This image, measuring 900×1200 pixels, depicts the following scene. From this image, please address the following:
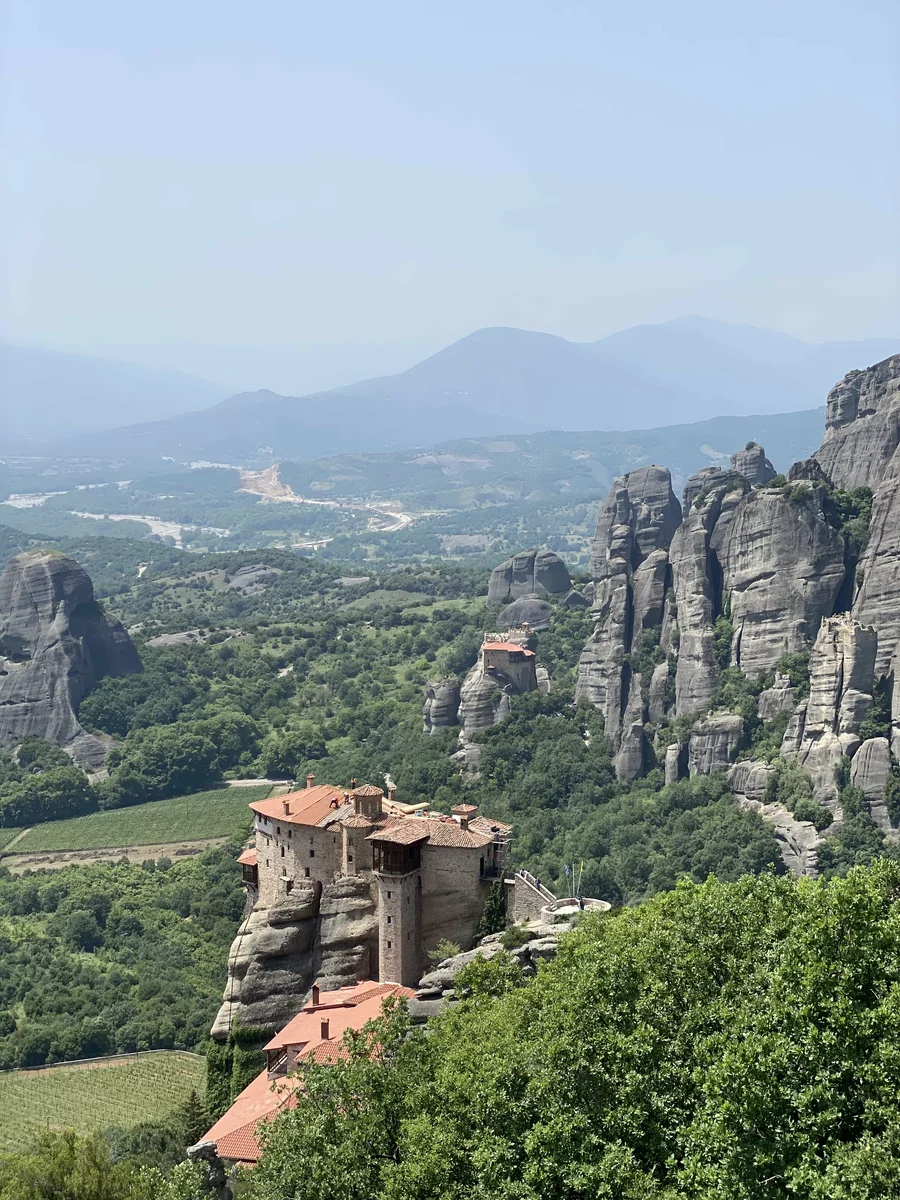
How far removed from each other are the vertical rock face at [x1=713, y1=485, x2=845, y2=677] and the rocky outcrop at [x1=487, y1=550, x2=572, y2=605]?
128ft

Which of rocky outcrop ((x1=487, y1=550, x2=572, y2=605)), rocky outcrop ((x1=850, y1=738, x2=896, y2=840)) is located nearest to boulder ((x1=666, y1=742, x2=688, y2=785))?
rocky outcrop ((x1=850, y1=738, x2=896, y2=840))

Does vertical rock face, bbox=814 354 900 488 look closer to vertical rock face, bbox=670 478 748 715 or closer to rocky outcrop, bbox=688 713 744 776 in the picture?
vertical rock face, bbox=670 478 748 715

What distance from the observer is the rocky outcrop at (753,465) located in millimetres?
97125

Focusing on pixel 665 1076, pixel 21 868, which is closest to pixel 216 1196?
pixel 665 1076

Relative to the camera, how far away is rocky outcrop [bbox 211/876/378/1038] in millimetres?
44562

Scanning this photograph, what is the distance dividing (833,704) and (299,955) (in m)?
34.1

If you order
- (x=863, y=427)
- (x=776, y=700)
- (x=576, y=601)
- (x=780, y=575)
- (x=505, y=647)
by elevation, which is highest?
(x=863, y=427)

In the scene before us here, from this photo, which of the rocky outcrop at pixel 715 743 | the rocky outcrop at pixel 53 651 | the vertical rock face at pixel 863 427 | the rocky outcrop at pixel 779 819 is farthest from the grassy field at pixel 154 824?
the vertical rock face at pixel 863 427

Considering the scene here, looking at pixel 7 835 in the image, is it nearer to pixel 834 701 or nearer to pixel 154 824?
pixel 154 824

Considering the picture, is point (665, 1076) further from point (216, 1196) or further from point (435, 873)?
point (435, 873)

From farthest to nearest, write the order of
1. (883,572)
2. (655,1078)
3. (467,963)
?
(883,572) → (467,963) → (655,1078)

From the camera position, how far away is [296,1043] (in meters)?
39.9

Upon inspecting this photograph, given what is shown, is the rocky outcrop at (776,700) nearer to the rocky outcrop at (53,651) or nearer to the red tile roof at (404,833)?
the red tile roof at (404,833)

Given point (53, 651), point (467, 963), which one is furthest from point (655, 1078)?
point (53, 651)
